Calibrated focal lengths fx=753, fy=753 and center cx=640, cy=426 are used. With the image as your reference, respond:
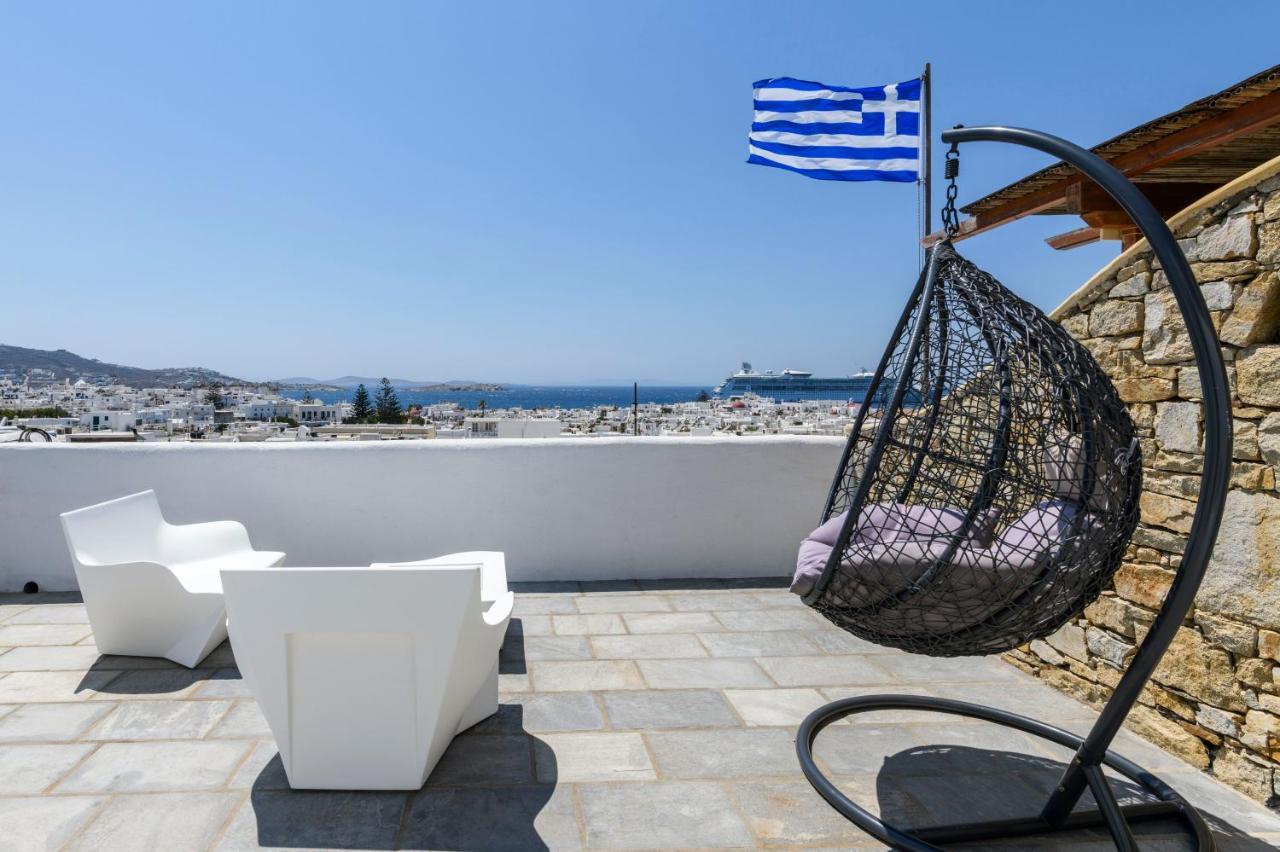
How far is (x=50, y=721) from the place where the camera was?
8.75 feet

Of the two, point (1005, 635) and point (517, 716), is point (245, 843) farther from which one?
point (1005, 635)

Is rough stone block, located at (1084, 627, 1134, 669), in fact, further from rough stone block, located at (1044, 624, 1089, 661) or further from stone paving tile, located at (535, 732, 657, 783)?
stone paving tile, located at (535, 732, 657, 783)

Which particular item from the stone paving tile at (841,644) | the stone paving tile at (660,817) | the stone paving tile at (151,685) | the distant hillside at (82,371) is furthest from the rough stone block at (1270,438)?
the distant hillside at (82,371)

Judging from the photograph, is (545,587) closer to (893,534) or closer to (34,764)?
(34,764)

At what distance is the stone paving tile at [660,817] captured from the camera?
1951mm

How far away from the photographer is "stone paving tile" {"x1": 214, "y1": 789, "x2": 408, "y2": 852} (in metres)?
1.92

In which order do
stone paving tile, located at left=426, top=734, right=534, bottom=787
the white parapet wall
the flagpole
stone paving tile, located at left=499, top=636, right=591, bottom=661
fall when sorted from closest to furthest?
stone paving tile, located at left=426, top=734, right=534, bottom=787, stone paving tile, located at left=499, top=636, right=591, bottom=661, the white parapet wall, the flagpole

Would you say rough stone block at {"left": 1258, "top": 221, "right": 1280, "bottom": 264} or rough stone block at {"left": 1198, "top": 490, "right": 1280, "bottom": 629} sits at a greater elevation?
rough stone block at {"left": 1258, "top": 221, "right": 1280, "bottom": 264}

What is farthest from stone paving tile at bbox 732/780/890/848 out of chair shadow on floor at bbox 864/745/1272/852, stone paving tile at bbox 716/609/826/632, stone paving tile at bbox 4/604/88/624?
stone paving tile at bbox 4/604/88/624

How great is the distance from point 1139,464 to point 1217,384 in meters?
0.32

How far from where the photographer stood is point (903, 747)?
2549 millimetres

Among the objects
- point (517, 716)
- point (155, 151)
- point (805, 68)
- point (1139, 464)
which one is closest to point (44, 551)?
point (517, 716)

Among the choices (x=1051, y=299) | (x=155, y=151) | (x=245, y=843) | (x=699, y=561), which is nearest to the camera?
(x=245, y=843)

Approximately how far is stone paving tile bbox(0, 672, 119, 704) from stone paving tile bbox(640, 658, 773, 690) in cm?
221
